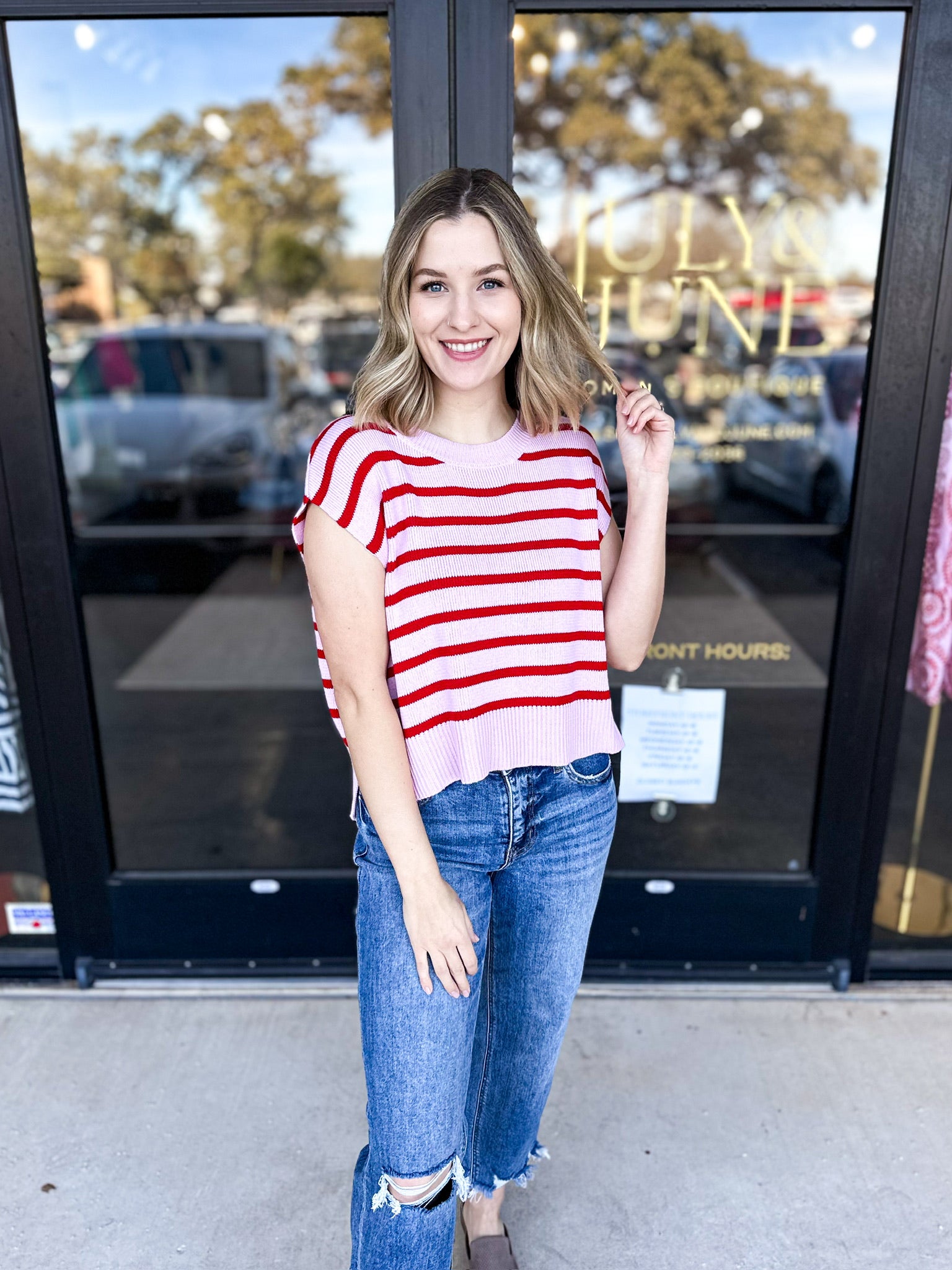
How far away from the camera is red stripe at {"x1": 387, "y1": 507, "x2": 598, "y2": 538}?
4.27ft

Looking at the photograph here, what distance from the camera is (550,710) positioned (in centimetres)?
139

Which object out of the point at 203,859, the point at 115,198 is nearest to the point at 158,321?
the point at 115,198

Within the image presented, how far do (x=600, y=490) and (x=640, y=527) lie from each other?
0.08 m

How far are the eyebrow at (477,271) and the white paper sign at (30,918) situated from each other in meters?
1.93

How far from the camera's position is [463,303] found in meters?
1.32

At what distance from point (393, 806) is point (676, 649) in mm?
1378

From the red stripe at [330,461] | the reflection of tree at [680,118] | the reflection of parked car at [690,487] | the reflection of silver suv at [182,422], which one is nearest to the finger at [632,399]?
the red stripe at [330,461]

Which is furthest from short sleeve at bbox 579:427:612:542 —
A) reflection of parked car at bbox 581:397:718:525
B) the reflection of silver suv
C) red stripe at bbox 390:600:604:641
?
the reflection of silver suv

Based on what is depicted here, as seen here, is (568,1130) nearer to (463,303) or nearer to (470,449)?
(470,449)

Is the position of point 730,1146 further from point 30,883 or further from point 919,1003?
point 30,883

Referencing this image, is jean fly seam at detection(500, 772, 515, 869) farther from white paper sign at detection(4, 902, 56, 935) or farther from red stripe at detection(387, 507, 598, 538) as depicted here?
white paper sign at detection(4, 902, 56, 935)

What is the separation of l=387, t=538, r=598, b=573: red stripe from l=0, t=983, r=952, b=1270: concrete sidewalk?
4.13ft

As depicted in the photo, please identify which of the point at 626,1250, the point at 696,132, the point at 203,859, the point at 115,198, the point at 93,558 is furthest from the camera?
the point at 115,198

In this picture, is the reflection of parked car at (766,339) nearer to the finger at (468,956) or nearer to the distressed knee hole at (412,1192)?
the finger at (468,956)
